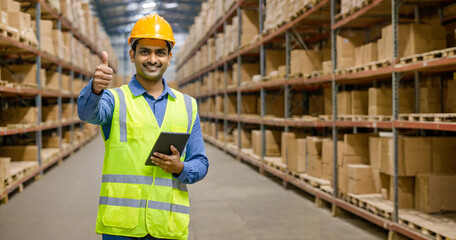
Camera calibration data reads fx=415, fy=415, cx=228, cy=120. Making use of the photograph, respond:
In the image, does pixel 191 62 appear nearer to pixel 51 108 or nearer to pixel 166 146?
pixel 51 108

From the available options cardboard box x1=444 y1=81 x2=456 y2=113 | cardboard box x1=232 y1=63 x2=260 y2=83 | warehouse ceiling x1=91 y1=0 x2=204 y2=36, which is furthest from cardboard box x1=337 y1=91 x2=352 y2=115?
warehouse ceiling x1=91 y1=0 x2=204 y2=36

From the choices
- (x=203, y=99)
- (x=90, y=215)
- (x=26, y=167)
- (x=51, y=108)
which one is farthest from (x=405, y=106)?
(x=203, y=99)

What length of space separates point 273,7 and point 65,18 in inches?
213

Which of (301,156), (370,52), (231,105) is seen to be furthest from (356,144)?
(231,105)

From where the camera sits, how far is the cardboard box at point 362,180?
5250 mm

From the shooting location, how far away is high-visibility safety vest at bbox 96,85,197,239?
1.98 m

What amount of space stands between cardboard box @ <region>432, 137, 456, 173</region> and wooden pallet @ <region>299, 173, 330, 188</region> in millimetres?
1745

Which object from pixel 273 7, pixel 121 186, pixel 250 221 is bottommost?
pixel 250 221

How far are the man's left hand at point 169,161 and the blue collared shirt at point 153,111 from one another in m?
0.05

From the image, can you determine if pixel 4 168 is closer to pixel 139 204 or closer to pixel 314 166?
pixel 314 166

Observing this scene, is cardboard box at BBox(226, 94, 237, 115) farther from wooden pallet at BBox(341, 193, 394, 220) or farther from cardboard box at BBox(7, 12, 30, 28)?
wooden pallet at BBox(341, 193, 394, 220)

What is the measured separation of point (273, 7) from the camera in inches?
320

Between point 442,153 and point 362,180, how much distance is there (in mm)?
1007

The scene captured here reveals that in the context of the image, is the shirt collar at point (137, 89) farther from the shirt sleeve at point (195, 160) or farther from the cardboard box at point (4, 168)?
the cardboard box at point (4, 168)
